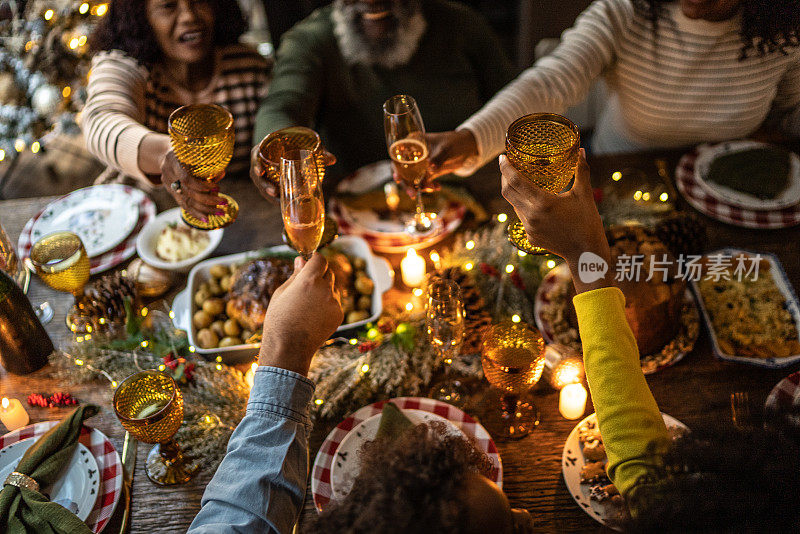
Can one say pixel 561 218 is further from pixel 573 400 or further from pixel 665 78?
pixel 665 78

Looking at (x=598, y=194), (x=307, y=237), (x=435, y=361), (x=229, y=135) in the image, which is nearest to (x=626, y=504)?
(x=435, y=361)

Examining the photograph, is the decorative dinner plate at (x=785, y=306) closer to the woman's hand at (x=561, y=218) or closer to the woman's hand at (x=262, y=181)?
the woman's hand at (x=561, y=218)

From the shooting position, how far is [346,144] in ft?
8.15

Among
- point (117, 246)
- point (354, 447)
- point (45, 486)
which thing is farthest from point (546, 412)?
point (117, 246)

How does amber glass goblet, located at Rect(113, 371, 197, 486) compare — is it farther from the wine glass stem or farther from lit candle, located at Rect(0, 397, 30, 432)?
the wine glass stem

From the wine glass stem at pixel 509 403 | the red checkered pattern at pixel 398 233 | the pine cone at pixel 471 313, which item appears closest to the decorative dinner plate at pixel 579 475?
the wine glass stem at pixel 509 403

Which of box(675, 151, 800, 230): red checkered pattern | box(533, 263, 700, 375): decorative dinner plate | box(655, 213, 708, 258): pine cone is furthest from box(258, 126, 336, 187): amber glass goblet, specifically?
box(675, 151, 800, 230): red checkered pattern

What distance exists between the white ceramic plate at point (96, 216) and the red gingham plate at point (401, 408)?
0.99 m

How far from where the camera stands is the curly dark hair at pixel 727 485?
2.49 feet

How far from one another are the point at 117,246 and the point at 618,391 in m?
1.49

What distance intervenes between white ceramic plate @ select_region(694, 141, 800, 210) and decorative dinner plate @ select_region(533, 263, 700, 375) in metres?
0.41

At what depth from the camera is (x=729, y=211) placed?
1650 mm

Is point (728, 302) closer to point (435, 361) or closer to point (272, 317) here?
point (435, 361)

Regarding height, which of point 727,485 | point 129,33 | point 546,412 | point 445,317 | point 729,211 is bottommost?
point 546,412
